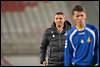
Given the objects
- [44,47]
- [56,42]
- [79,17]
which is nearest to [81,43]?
[79,17]

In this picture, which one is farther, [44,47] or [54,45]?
[44,47]

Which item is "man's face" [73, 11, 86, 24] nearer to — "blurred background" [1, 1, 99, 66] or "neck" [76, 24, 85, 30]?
"neck" [76, 24, 85, 30]

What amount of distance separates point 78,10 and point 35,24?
12803 millimetres

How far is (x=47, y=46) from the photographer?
8.59 meters

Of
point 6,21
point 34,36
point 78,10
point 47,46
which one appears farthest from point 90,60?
point 6,21

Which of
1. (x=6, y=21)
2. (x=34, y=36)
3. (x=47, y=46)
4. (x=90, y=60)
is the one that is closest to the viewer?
(x=90, y=60)

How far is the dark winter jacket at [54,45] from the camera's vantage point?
822cm

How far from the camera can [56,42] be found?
27.2 ft

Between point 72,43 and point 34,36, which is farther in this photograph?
point 34,36

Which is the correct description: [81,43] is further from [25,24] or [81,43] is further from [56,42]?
[25,24]

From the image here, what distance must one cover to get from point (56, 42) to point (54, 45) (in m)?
0.06

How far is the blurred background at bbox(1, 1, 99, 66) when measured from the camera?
59.6ft

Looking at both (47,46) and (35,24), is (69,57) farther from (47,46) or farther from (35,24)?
(35,24)

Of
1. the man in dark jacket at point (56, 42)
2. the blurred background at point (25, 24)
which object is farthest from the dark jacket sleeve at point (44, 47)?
the blurred background at point (25, 24)
